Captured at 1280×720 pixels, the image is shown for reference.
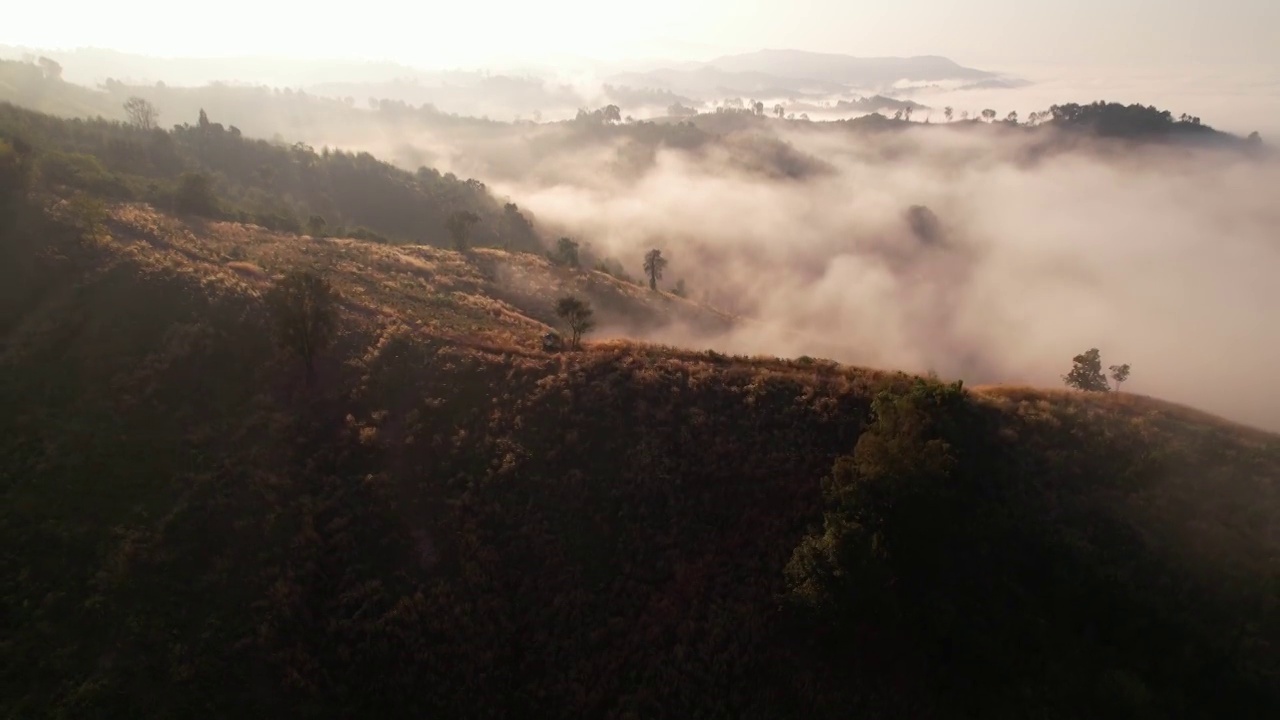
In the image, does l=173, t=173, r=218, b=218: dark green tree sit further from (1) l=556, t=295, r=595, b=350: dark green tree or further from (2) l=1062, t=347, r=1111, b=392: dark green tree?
(2) l=1062, t=347, r=1111, b=392: dark green tree

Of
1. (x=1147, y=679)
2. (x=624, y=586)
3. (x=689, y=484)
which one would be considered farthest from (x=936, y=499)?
(x=624, y=586)

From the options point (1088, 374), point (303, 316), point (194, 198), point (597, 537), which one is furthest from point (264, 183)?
point (1088, 374)

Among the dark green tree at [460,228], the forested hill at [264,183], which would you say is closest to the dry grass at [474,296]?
the dark green tree at [460,228]

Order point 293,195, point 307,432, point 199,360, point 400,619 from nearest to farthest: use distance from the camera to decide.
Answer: point 400,619, point 307,432, point 199,360, point 293,195

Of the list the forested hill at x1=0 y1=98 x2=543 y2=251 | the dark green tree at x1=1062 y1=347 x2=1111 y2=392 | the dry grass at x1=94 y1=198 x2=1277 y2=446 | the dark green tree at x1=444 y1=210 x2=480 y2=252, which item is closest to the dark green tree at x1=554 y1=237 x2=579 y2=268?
the dry grass at x1=94 y1=198 x2=1277 y2=446

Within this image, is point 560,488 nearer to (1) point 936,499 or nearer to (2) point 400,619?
(2) point 400,619

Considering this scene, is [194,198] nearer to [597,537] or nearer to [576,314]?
[576,314]
